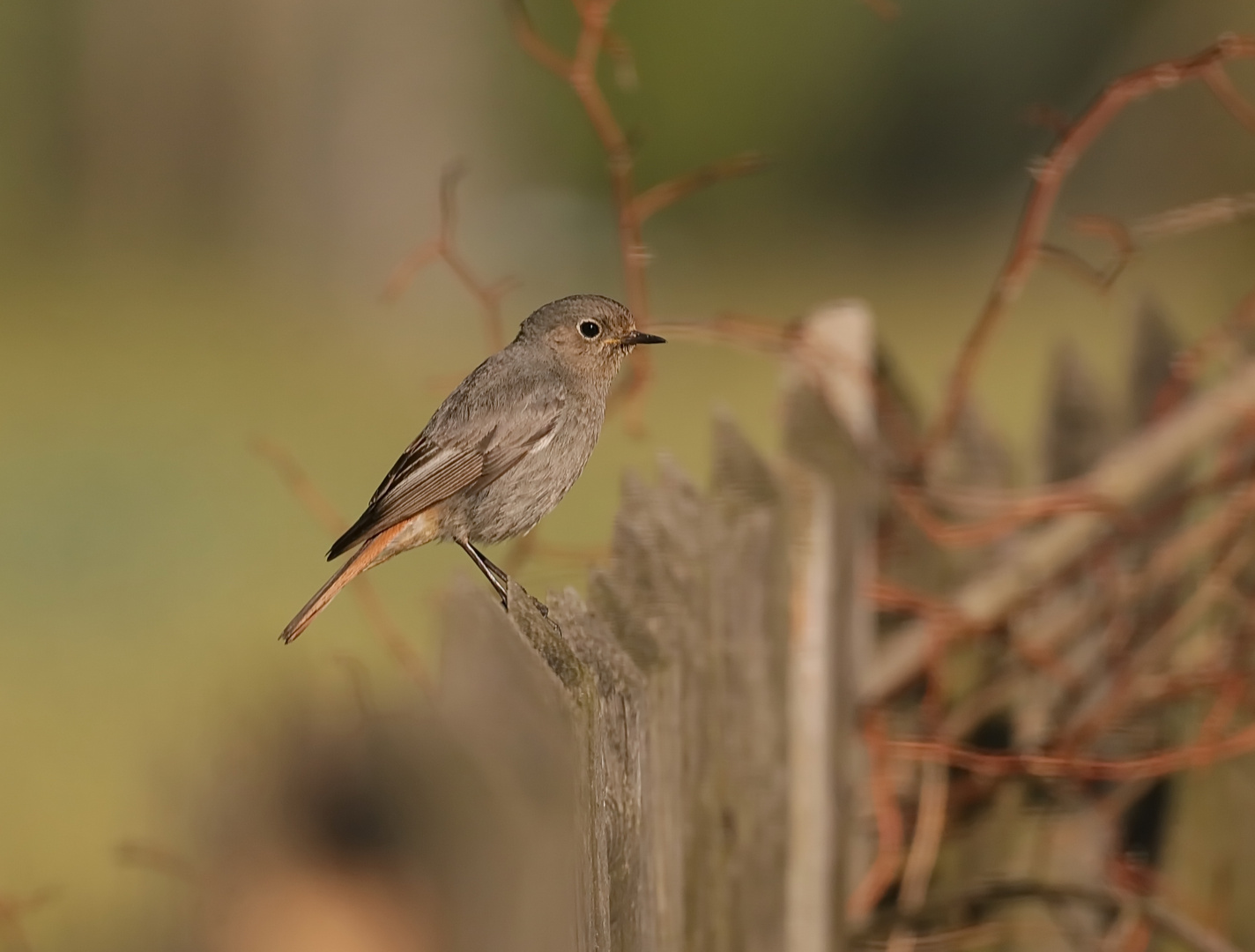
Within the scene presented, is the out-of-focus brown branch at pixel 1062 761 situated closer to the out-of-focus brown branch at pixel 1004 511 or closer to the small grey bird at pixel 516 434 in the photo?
the out-of-focus brown branch at pixel 1004 511

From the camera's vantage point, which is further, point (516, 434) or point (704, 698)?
point (516, 434)

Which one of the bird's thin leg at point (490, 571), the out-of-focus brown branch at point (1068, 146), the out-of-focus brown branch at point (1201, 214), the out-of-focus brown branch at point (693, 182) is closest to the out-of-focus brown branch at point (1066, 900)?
the out-of-focus brown branch at point (1068, 146)

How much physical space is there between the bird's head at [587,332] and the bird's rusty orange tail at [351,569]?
15.1 inches

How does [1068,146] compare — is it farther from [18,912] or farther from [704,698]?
[18,912]

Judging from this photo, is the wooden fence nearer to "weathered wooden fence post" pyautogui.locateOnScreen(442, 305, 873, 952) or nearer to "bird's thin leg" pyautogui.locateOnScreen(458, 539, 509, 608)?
"weathered wooden fence post" pyautogui.locateOnScreen(442, 305, 873, 952)

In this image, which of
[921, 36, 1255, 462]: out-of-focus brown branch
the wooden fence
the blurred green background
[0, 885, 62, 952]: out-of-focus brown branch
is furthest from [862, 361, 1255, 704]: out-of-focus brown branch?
the blurred green background

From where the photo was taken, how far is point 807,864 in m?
2.24

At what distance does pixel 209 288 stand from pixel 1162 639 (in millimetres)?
10697

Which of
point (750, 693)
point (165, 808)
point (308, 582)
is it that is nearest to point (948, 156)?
point (308, 582)

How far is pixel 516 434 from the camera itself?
2.37 meters

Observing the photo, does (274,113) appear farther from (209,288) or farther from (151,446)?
(151,446)

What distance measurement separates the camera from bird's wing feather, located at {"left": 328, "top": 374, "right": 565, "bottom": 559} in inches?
89.4

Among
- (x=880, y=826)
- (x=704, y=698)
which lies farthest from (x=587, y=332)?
(x=880, y=826)

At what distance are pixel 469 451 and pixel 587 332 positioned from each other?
0.89 feet
